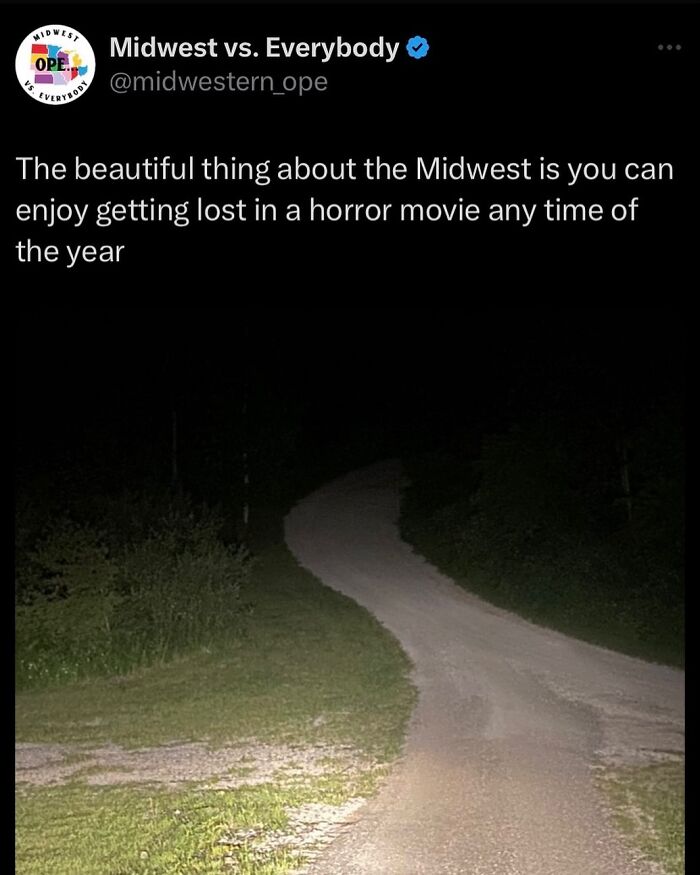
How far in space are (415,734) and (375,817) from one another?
9.65ft

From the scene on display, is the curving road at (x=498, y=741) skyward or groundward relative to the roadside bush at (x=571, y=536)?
groundward

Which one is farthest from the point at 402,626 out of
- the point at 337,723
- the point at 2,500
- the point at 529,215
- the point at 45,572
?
the point at 2,500

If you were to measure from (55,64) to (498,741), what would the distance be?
28.9 feet

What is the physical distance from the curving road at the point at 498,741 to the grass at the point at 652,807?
187 millimetres

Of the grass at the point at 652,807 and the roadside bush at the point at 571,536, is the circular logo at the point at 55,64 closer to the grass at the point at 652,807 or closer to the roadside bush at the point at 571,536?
the grass at the point at 652,807

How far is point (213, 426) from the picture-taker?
99.4ft

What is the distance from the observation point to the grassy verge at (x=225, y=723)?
7.64 meters

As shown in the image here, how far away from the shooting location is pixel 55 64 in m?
5.39

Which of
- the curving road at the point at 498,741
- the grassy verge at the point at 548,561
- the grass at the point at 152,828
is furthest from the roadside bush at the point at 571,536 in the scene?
the grass at the point at 152,828

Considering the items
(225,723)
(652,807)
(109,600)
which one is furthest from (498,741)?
(109,600)

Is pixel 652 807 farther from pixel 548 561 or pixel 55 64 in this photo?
pixel 548 561

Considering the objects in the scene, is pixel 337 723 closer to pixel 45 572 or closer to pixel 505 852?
pixel 505 852

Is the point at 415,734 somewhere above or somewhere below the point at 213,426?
below

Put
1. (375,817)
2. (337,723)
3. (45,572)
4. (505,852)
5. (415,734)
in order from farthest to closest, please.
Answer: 1. (45,572)
2. (337,723)
3. (415,734)
4. (375,817)
5. (505,852)
